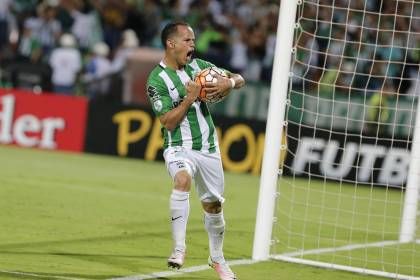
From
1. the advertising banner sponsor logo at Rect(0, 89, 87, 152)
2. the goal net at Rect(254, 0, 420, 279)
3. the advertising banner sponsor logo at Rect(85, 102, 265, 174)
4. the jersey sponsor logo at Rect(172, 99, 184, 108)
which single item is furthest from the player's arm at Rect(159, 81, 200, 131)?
the advertising banner sponsor logo at Rect(0, 89, 87, 152)

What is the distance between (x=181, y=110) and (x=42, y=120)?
12.3 metres

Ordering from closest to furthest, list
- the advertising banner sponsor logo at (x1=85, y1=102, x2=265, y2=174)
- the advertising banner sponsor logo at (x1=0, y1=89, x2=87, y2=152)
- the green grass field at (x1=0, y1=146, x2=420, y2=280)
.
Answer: the green grass field at (x1=0, y1=146, x2=420, y2=280) < the advertising banner sponsor logo at (x1=85, y1=102, x2=265, y2=174) < the advertising banner sponsor logo at (x1=0, y1=89, x2=87, y2=152)

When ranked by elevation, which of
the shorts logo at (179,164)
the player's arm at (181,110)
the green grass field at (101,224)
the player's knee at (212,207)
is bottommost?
the green grass field at (101,224)

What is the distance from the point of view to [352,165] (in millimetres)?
18141

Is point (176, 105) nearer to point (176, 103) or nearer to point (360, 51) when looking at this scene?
point (176, 103)

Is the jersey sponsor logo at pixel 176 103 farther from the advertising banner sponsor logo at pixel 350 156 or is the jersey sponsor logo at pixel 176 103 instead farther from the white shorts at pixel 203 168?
the advertising banner sponsor logo at pixel 350 156

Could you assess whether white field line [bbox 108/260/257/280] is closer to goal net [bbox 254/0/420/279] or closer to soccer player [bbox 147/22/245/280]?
soccer player [bbox 147/22/245/280]

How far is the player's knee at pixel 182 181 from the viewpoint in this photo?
7641 millimetres

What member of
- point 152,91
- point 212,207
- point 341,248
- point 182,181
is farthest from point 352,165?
point 182,181

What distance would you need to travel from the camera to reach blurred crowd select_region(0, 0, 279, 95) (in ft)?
72.6

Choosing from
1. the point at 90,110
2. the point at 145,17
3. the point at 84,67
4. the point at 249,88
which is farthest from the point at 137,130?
the point at 145,17

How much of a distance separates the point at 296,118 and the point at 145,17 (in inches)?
268

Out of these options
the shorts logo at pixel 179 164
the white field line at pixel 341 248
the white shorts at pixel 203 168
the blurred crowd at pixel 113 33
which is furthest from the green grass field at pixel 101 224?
the blurred crowd at pixel 113 33

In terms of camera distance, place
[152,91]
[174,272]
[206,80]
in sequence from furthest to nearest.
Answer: [174,272]
[152,91]
[206,80]
